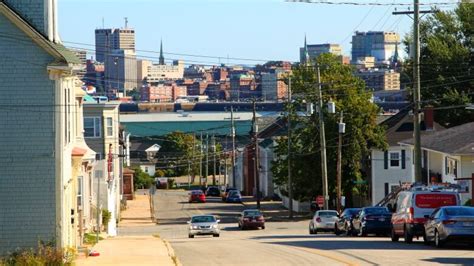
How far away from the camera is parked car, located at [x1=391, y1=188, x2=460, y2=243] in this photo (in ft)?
132

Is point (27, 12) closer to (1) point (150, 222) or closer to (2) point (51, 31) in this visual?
(2) point (51, 31)

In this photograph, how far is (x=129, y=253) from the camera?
38000 millimetres

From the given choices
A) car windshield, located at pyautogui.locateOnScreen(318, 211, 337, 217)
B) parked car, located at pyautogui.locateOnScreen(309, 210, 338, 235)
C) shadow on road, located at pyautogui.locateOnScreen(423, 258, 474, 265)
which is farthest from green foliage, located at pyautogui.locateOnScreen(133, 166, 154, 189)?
shadow on road, located at pyautogui.locateOnScreen(423, 258, 474, 265)

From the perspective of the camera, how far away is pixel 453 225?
116 ft

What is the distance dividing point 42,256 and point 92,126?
5101 centimetres

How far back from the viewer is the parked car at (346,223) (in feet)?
178

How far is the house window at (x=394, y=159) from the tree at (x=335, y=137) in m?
1.92

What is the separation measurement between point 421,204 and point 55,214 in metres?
13.3

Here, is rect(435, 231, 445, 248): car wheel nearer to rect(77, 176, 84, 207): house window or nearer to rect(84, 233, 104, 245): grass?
rect(77, 176, 84, 207): house window

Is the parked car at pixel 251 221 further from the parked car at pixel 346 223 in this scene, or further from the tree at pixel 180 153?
the tree at pixel 180 153

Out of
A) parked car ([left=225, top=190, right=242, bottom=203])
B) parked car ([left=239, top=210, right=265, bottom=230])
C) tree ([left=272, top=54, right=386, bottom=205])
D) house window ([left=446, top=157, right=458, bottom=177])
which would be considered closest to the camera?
house window ([left=446, top=157, right=458, bottom=177])

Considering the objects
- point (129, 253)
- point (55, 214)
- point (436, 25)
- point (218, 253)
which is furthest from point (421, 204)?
point (436, 25)

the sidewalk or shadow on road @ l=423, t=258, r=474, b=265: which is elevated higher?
shadow on road @ l=423, t=258, r=474, b=265

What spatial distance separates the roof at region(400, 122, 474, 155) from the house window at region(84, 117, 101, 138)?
2209cm
